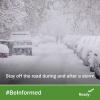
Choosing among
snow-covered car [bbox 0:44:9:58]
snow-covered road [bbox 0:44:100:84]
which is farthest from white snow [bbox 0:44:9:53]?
snow-covered road [bbox 0:44:100:84]

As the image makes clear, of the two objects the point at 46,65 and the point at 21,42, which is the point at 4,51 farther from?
the point at 46,65

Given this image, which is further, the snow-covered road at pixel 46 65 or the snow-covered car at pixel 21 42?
the snow-covered car at pixel 21 42

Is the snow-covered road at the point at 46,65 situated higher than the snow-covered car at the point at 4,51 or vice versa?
the snow-covered car at the point at 4,51

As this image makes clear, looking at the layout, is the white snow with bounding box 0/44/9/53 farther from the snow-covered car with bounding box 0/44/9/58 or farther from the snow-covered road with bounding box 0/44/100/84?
the snow-covered road with bounding box 0/44/100/84

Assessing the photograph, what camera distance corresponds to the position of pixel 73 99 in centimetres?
490

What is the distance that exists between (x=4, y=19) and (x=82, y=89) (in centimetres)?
140

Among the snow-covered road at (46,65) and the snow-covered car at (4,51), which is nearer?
the snow-covered road at (46,65)

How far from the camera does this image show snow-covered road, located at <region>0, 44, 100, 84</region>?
495 cm

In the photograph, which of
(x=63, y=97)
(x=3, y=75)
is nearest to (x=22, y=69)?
(x=3, y=75)

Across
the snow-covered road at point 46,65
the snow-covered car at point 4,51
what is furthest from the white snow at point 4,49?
the snow-covered road at point 46,65

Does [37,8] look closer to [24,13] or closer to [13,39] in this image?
[24,13]

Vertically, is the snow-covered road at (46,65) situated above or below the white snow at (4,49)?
below

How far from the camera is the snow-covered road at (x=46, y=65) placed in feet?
16.2

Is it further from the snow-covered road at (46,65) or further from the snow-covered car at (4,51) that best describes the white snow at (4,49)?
the snow-covered road at (46,65)
